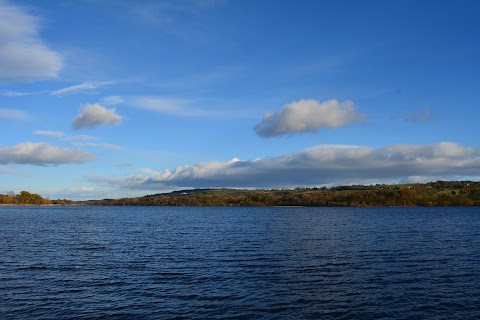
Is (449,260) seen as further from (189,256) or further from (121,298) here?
(121,298)

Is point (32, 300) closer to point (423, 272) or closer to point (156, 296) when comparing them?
point (156, 296)

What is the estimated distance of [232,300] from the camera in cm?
3488

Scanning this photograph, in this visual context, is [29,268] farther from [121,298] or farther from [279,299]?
[279,299]

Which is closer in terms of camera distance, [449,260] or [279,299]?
[279,299]

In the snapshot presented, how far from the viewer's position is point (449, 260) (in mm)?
55344

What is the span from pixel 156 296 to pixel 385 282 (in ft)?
76.0

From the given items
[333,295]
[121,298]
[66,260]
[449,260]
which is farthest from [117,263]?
[449,260]

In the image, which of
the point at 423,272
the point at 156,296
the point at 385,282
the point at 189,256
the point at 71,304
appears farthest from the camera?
the point at 189,256

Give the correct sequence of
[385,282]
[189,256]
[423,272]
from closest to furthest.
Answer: [385,282] → [423,272] → [189,256]

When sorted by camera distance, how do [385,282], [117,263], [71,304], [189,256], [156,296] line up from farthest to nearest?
[189,256], [117,263], [385,282], [156,296], [71,304]

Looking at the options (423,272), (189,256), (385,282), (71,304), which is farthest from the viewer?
(189,256)

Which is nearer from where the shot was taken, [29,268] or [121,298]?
[121,298]

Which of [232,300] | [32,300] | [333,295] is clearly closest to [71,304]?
[32,300]

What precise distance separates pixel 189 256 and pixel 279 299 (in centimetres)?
2711
